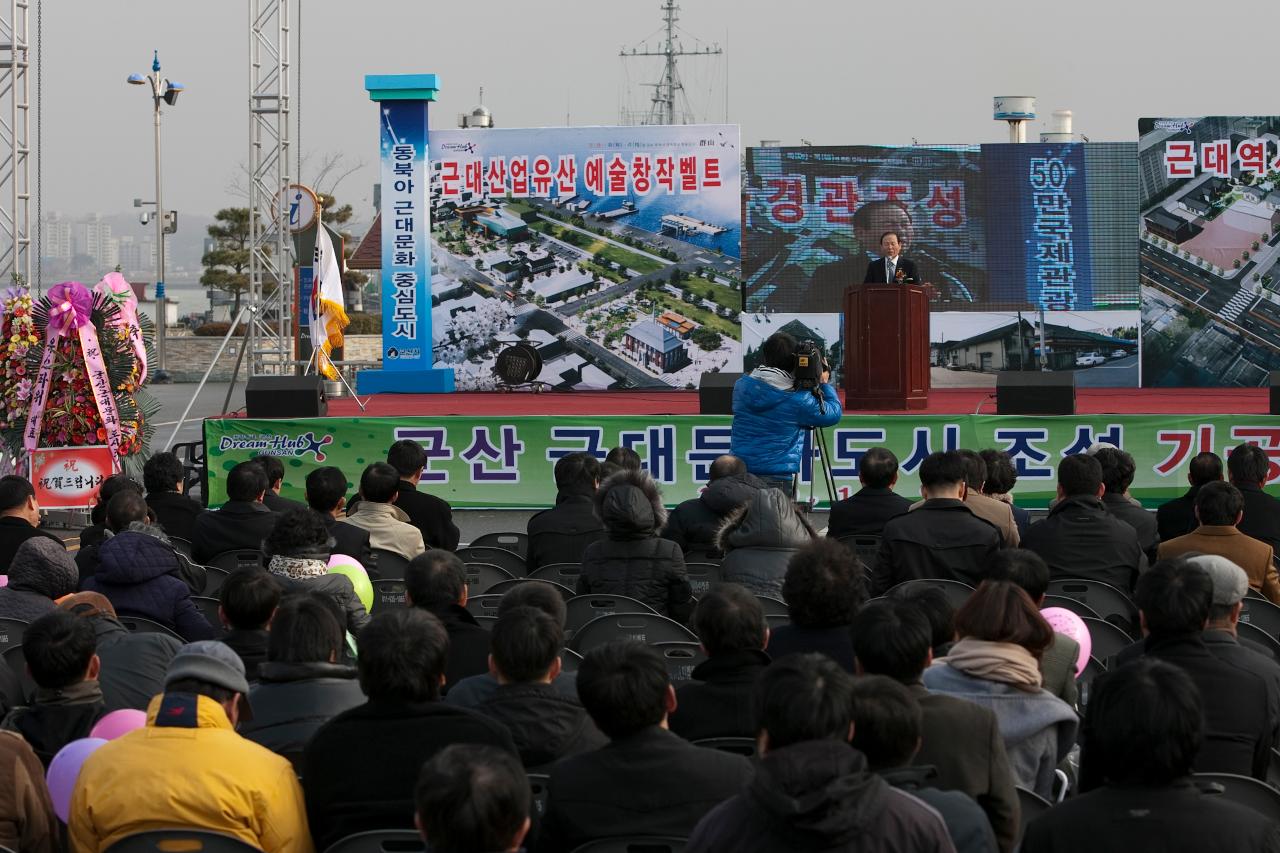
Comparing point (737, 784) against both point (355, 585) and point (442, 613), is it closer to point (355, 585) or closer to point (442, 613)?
point (442, 613)

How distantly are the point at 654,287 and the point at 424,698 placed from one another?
47.1 ft

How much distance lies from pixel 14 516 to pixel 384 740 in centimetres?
401

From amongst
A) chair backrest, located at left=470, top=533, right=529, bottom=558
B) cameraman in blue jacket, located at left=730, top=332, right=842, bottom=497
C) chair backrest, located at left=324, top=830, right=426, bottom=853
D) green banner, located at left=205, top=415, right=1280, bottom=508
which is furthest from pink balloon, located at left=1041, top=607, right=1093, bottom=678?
green banner, located at left=205, top=415, right=1280, bottom=508

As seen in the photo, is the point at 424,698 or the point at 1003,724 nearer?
the point at 424,698

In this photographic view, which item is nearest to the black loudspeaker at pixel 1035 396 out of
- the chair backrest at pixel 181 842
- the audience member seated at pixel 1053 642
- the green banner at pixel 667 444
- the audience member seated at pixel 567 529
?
the green banner at pixel 667 444

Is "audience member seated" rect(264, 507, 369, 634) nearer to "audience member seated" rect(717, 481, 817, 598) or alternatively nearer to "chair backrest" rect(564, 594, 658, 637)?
"chair backrest" rect(564, 594, 658, 637)

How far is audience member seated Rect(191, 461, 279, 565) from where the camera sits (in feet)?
22.5

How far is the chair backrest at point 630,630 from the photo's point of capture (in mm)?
4777

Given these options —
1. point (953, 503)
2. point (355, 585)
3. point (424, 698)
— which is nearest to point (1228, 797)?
point (424, 698)

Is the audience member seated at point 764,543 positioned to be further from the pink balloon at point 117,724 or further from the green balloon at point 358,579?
the pink balloon at point 117,724

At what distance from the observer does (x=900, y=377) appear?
41.0ft

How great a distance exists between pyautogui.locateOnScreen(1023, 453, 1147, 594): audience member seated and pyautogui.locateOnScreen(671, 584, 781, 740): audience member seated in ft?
7.64

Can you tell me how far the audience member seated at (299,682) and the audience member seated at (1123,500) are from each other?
3547mm

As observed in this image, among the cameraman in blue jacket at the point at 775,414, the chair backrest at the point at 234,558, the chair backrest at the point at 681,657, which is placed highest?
the cameraman in blue jacket at the point at 775,414
